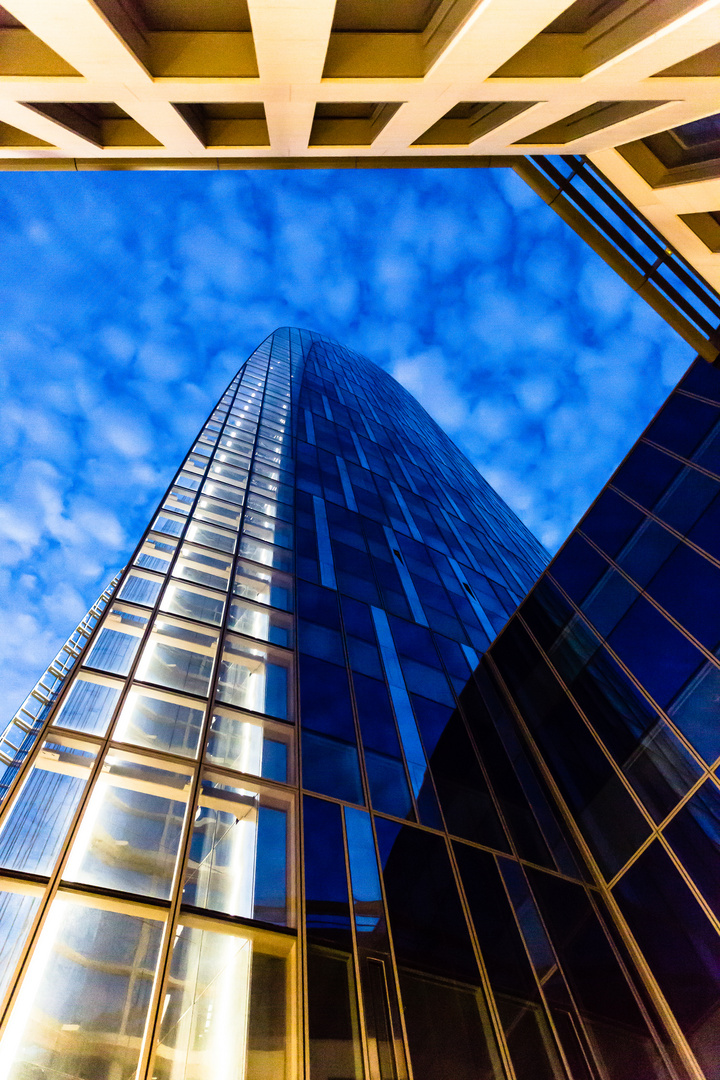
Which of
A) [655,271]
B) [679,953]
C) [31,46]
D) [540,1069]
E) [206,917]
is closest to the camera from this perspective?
[31,46]

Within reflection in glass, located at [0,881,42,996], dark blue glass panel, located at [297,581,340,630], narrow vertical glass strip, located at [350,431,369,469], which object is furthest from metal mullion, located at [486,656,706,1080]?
narrow vertical glass strip, located at [350,431,369,469]

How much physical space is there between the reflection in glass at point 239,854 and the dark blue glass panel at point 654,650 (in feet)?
32.8

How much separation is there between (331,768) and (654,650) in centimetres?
914

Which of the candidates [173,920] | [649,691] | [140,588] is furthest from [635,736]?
[140,588]

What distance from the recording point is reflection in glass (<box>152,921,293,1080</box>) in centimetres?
715

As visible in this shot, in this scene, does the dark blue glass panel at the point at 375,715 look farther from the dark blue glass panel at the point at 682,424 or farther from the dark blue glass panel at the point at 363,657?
the dark blue glass panel at the point at 682,424

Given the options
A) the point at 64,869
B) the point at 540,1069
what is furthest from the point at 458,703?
the point at 64,869

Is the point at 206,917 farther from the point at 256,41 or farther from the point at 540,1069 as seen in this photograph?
the point at 256,41

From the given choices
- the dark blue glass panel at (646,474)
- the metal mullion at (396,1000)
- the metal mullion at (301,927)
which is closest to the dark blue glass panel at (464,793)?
the metal mullion at (396,1000)

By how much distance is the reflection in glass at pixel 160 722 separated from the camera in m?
11.1

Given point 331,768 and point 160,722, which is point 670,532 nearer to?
point 331,768

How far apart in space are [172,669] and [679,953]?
1185 centimetres

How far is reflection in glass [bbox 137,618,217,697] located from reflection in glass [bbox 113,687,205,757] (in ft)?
1.46

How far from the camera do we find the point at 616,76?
8531 millimetres
